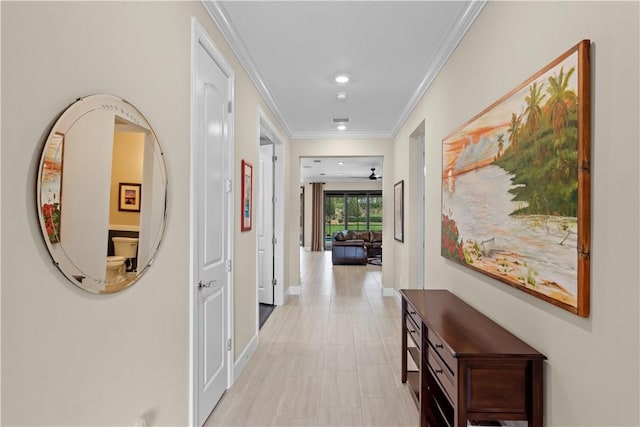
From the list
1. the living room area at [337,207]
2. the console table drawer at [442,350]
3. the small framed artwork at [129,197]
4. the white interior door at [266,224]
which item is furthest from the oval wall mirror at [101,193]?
the living room area at [337,207]

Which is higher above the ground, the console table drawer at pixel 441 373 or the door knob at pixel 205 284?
the door knob at pixel 205 284

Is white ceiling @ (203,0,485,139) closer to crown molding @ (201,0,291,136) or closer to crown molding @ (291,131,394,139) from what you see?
crown molding @ (201,0,291,136)

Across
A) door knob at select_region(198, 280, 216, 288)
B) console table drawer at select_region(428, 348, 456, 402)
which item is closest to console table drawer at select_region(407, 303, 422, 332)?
console table drawer at select_region(428, 348, 456, 402)

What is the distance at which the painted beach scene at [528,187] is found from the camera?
128 cm

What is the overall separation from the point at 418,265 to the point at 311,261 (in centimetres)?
573

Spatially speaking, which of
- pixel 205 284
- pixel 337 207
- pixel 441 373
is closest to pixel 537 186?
pixel 441 373

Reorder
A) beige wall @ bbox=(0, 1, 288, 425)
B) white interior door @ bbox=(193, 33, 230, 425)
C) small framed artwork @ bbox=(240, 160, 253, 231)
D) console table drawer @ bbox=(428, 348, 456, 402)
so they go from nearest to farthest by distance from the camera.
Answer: beige wall @ bbox=(0, 1, 288, 425) < console table drawer @ bbox=(428, 348, 456, 402) < white interior door @ bbox=(193, 33, 230, 425) < small framed artwork @ bbox=(240, 160, 253, 231)

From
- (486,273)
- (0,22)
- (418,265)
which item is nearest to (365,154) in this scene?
(418,265)

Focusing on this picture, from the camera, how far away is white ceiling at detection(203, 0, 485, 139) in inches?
88.1

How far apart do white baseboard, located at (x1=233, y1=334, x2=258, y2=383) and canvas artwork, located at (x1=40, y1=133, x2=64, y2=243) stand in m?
2.13

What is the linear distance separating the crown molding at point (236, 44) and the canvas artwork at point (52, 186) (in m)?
1.56

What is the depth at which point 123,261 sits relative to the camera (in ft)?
4.34

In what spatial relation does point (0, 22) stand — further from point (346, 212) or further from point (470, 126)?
point (346, 212)

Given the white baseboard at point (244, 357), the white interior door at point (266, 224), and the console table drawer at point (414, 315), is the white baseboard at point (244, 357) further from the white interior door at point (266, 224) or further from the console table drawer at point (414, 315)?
the white interior door at point (266, 224)
